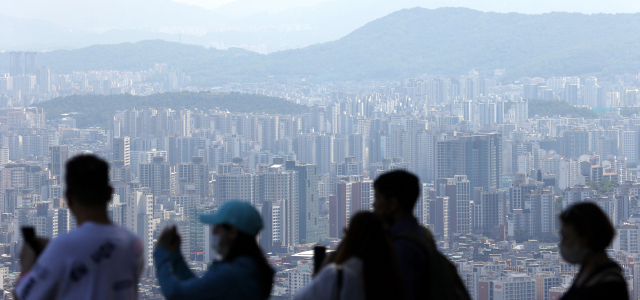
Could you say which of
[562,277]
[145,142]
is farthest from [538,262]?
[145,142]

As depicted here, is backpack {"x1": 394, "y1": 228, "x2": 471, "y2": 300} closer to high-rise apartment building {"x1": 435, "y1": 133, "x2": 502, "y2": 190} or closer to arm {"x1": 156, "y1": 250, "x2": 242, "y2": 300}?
arm {"x1": 156, "y1": 250, "x2": 242, "y2": 300}

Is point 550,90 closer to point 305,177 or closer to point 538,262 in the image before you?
point 305,177

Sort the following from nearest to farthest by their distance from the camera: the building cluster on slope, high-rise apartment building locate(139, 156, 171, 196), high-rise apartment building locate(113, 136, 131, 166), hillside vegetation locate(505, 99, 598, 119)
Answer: the building cluster on slope < high-rise apartment building locate(139, 156, 171, 196) < high-rise apartment building locate(113, 136, 131, 166) < hillside vegetation locate(505, 99, 598, 119)

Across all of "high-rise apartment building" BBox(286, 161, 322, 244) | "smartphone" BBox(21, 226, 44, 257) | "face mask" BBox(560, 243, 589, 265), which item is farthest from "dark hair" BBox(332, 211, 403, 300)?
"high-rise apartment building" BBox(286, 161, 322, 244)

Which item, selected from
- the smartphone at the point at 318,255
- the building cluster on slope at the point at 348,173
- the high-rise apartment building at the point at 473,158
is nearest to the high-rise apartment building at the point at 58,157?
the building cluster on slope at the point at 348,173

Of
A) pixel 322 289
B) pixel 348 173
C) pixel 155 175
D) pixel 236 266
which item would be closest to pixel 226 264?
pixel 236 266

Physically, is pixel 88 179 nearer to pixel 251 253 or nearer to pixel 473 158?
pixel 251 253

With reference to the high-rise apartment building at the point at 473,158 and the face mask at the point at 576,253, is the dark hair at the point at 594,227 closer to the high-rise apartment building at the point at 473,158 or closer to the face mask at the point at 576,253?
the face mask at the point at 576,253
